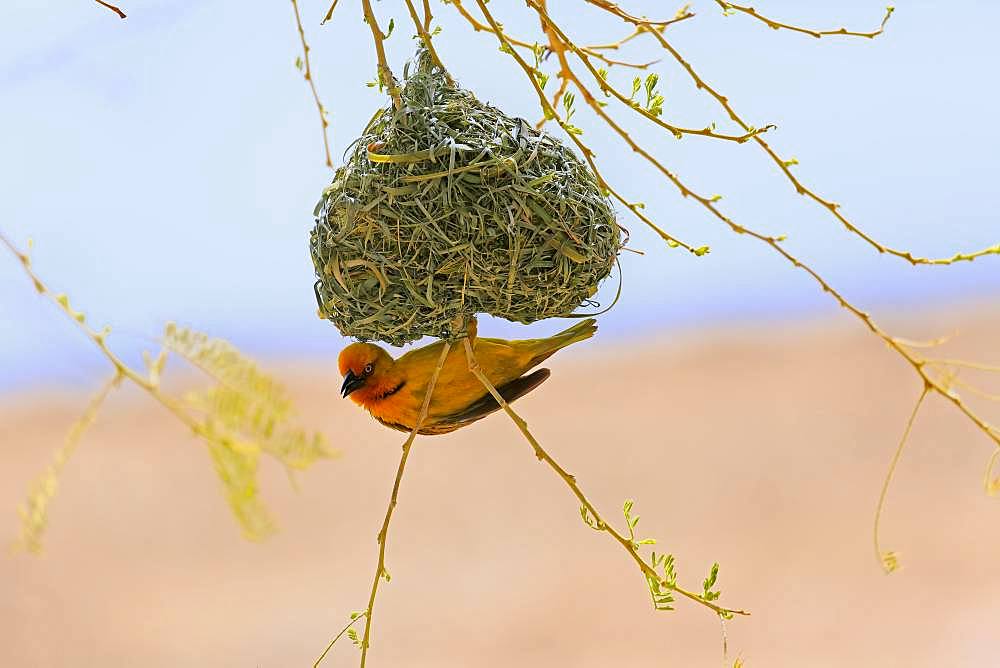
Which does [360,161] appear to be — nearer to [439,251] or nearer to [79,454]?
[439,251]

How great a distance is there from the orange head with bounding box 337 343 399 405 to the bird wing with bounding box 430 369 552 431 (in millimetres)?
94

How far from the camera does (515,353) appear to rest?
144cm

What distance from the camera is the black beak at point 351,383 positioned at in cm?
147

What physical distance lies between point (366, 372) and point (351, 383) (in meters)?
0.03

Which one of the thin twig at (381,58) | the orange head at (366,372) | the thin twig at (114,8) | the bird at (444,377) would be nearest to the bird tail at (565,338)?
the bird at (444,377)

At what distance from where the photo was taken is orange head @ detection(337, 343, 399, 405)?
148cm

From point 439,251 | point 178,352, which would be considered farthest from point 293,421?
point 439,251

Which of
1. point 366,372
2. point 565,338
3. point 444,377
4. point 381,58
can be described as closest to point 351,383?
point 366,372

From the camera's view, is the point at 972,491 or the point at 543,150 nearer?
the point at 543,150

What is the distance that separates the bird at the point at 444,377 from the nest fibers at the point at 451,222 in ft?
0.38

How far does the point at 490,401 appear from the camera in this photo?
1.47 metres

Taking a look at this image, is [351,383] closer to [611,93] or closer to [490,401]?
[490,401]

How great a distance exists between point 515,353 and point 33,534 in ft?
2.33

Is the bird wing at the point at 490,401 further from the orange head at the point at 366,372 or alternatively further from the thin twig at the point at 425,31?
the thin twig at the point at 425,31
